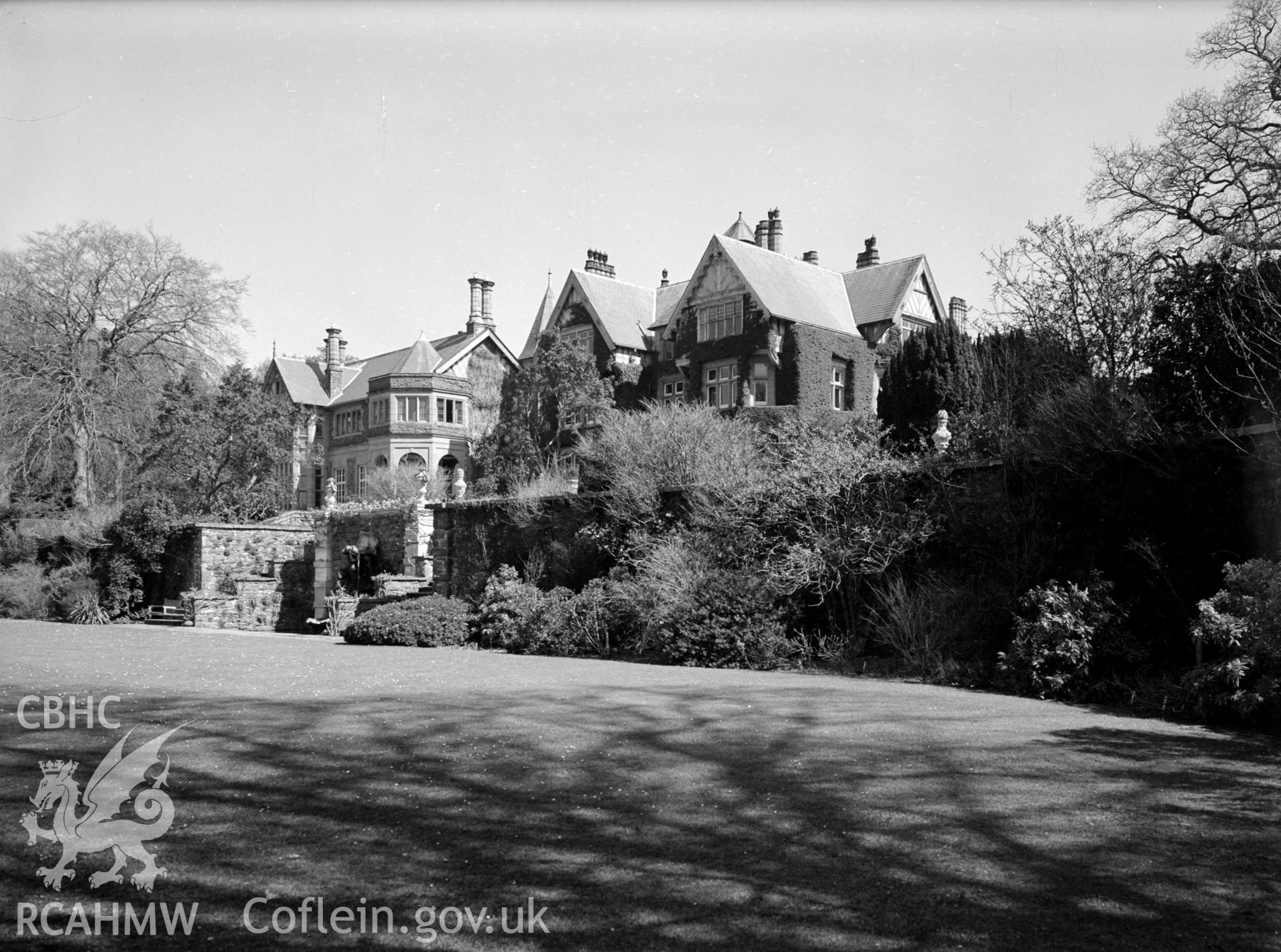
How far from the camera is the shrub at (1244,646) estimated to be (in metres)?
8.96

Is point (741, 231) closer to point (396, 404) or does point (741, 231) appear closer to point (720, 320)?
point (720, 320)

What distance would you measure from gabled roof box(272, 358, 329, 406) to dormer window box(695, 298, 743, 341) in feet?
92.3

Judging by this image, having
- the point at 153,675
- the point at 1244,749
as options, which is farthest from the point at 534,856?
the point at 153,675

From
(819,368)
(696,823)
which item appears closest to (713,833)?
(696,823)

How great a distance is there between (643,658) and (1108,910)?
41.1 feet

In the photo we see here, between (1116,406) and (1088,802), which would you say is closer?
(1088,802)

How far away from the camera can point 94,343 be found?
35.0 m

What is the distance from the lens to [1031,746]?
7.75 meters

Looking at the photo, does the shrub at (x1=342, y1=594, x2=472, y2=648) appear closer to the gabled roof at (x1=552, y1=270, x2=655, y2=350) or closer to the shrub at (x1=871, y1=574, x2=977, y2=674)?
the shrub at (x1=871, y1=574, x2=977, y2=674)

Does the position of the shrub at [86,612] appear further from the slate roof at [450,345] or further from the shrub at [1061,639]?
the shrub at [1061,639]

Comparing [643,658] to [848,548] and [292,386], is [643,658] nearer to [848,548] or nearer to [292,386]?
[848,548]

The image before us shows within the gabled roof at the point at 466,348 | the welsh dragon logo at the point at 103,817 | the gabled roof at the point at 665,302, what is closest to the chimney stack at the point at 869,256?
the gabled roof at the point at 665,302

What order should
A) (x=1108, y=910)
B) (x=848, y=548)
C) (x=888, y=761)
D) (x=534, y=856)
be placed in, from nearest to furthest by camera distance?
(x=1108, y=910), (x=534, y=856), (x=888, y=761), (x=848, y=548)

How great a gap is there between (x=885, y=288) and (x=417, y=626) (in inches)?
1083
